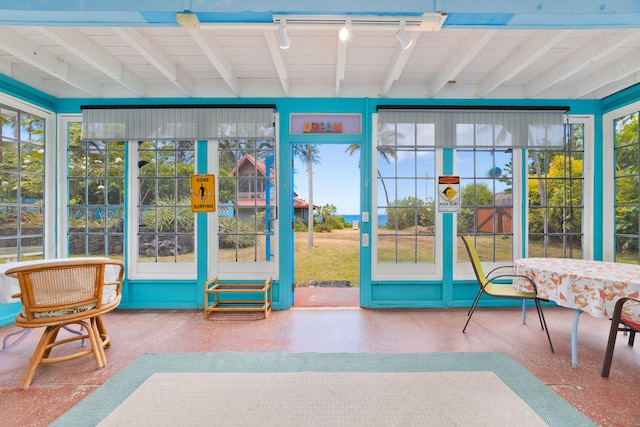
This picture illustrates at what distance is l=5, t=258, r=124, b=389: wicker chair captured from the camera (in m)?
2.15

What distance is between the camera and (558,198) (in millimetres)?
3969

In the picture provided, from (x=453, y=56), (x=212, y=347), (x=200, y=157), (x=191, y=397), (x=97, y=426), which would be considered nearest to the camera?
(x=97, y=426)

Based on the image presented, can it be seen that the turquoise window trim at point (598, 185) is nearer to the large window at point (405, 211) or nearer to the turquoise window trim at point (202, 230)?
the large window at point (405, 211)

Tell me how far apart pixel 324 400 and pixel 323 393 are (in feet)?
0.24

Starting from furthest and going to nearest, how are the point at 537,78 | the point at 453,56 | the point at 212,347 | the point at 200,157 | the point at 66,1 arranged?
the point at 200,157 < the point at 537,78 < the point at 453,56 < the point at 212,347 < the point at 66,1

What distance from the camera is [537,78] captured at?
3.62 meters

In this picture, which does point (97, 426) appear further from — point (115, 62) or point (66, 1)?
point (115, 62)

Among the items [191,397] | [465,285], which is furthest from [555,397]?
[191,397]

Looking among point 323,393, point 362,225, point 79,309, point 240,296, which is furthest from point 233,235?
point 323,393

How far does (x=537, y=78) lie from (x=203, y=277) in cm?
481

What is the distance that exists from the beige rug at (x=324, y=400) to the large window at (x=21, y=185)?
2.75 m

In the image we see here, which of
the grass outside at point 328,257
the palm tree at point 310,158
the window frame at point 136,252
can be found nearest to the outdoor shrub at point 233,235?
the window frame at point 136,252

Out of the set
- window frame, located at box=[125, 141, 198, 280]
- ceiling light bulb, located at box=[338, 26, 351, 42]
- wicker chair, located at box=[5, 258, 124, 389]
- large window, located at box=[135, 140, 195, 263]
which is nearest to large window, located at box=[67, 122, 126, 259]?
window frame, located at box=[125, 141, 198, 280]

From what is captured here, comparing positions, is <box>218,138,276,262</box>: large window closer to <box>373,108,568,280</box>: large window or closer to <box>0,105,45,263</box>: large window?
<box>373,108,568,280</box>: large window
